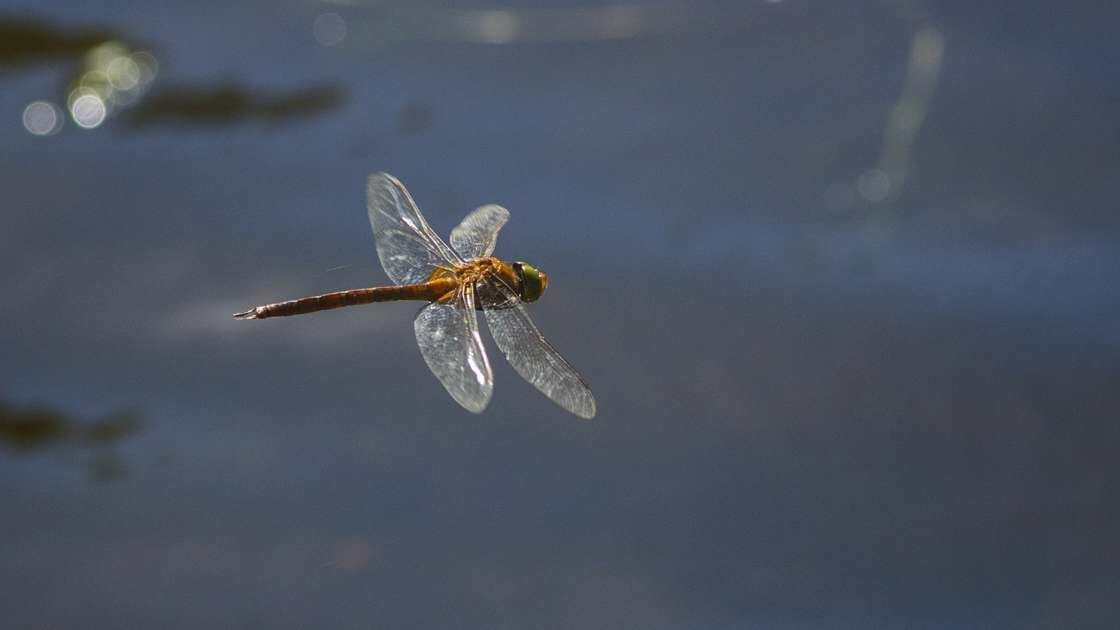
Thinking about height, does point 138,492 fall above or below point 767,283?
below

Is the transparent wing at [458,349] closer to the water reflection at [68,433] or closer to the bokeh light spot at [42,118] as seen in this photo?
the water reflection at [68,433]

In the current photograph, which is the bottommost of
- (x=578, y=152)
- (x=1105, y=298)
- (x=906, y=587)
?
(x=906, y=587)

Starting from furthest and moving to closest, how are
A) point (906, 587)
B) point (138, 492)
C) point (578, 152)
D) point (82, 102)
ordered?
point (82, 102)
point (578, 152)
point (138, 492)
point (906, 587)

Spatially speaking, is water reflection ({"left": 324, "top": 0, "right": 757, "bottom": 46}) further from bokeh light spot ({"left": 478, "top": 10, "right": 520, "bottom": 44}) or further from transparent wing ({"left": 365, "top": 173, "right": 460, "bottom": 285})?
transparent wing ({"left": 365, "top": 173, "right": 460, "bottom": 285})

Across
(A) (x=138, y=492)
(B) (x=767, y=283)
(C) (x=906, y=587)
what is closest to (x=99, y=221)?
(A) (x=138, y=492)

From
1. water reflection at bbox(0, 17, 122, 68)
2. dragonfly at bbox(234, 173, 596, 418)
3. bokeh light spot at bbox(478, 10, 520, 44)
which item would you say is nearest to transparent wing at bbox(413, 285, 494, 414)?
dragonfly at bbox(234, 173, 596, 418)

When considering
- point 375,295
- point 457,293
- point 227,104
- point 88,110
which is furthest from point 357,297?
point 88,110

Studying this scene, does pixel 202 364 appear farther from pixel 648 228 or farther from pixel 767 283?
pixel 767 283
